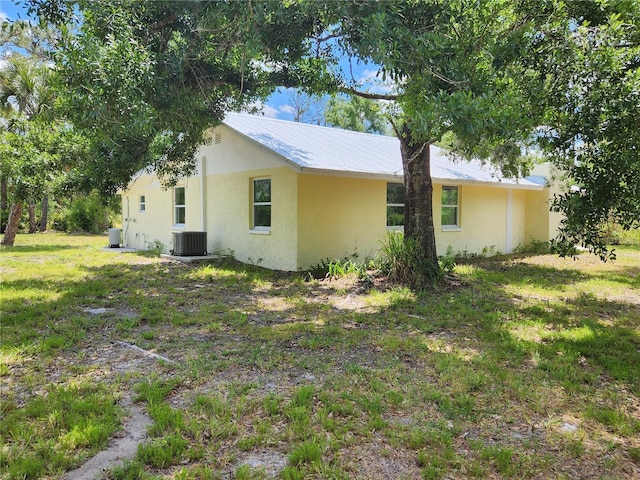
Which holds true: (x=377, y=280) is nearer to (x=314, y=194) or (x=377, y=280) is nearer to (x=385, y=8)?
(x=314, y=194)

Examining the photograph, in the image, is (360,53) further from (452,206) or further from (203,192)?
(452,206)

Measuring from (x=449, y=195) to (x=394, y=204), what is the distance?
8.46ft

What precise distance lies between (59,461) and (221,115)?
8445 mm

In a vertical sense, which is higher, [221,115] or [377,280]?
[221,115]

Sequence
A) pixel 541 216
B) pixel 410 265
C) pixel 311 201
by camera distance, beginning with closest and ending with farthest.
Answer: pixel 410 265, pixel 311 201, pixel 541 216

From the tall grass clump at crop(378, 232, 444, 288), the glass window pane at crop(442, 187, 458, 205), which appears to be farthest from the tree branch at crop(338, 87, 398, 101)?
the glass window pane at crop(442, 187, 458, 205)

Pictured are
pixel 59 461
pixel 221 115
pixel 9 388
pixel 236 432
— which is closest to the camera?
pixel 59 461

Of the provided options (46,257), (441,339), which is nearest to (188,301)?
(441,339)

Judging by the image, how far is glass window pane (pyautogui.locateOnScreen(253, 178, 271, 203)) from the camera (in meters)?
11.6

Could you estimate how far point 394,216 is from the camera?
12.5 meters

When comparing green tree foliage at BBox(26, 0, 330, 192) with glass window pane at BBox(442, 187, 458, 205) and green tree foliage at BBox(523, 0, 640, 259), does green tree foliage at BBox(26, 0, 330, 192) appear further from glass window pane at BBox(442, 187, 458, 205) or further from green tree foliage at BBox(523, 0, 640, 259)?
glass window pane at BBox(442, 187, 458, 205)

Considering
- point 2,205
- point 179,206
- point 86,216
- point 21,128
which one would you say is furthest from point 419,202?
point 2,205

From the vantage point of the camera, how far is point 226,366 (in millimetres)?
4516

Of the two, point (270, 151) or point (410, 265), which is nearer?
point (410, 265)
